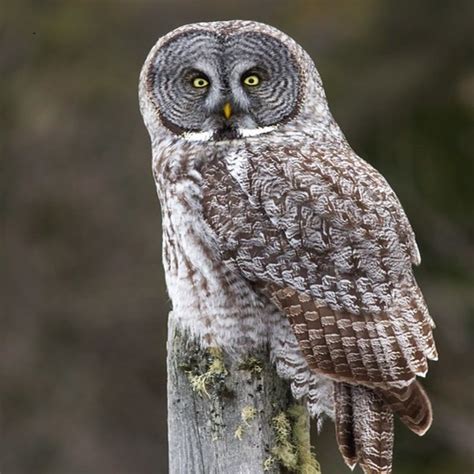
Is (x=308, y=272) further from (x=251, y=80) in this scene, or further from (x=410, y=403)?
(x=251, y=80)

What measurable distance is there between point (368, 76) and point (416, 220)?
1.32m

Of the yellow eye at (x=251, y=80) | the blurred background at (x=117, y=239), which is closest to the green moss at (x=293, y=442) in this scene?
the yellow eye at (x=251, y=80)

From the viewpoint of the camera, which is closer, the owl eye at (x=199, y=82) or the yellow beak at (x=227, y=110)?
the yellow beak at (x=227, y=110)

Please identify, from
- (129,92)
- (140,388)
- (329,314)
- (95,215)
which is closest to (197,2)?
(129,92)

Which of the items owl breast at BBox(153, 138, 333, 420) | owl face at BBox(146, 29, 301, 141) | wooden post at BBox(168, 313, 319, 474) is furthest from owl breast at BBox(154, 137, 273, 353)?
owl face at BBox(146, 29, 301, 141)

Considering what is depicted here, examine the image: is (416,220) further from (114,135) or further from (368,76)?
(114,135)

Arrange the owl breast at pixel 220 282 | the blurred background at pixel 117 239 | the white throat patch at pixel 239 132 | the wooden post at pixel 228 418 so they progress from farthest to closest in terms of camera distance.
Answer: the blurred background at pixel 117 239 < the white throat patch at pixel 239 132 < the owl breast at pixel 220 282 < the wooden post at pixel 228 418

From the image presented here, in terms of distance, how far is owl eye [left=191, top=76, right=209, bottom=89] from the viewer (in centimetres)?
484

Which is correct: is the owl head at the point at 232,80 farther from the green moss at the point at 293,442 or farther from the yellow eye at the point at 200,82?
the green moss at the point at 293,442

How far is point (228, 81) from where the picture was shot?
188 inches

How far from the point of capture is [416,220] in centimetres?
1055

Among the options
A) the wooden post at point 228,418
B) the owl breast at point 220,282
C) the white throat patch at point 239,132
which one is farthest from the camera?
the white throat patch at point 239,132

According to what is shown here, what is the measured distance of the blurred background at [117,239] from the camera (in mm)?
10531

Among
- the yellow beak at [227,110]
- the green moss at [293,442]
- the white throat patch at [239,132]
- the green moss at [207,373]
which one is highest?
the yellow beak at [227,110]
